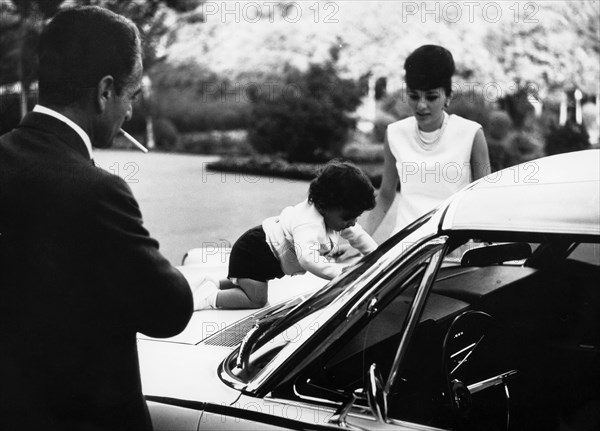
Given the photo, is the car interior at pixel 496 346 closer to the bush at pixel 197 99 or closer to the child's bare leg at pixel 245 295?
the child's bare leg at pixel 245 295

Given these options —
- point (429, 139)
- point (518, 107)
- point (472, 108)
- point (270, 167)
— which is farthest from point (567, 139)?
point (429, 139)

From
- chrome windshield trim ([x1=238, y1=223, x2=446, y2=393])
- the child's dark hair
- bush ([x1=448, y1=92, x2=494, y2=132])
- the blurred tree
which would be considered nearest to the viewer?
chrome windshield trim ([x1=238, y1=223, x2=446, y2=393])

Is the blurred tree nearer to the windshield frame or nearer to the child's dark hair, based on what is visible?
the child's dark hair

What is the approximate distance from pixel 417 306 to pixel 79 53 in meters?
1.06

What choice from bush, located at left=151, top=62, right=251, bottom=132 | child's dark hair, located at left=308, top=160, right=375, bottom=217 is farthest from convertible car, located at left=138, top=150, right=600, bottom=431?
bush, located at left=151, top=62, right=251, bottom=132

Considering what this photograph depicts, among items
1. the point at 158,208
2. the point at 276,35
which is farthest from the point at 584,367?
the point at 276,35

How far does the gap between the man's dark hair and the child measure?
64.5 inches

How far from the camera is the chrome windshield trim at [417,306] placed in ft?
6.75

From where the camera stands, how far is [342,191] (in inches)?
139

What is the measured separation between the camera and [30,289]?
174cm

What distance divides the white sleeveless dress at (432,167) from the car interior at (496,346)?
2.05 ft

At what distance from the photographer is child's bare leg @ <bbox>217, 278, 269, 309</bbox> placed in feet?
10.8

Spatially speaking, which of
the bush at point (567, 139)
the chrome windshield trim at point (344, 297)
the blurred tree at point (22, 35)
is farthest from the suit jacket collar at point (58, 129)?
the bush at point (567, 139)

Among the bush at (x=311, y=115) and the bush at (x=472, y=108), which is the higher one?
the bush at (x=472, y=108)
